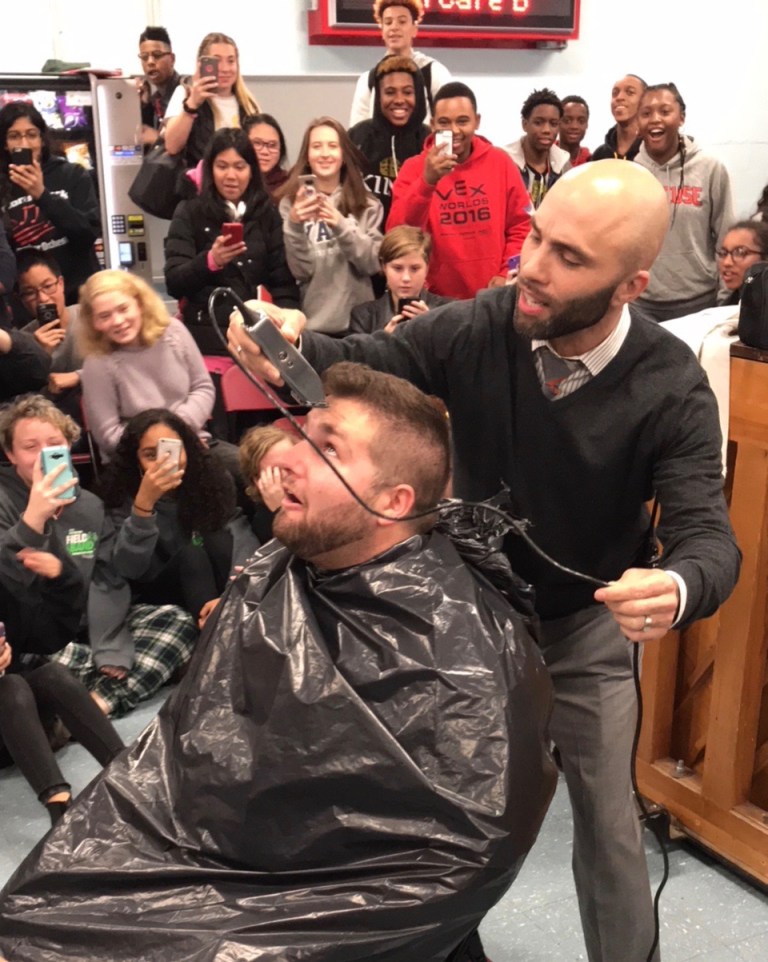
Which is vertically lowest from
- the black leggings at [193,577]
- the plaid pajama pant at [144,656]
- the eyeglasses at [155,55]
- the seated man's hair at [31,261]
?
the plaid pajama pant at [144,656]

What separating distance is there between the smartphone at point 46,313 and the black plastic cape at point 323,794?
2.49 m

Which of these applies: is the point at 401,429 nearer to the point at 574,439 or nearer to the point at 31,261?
the point at 574,439

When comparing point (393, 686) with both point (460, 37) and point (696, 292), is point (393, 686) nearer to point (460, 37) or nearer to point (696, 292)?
point (696, 292)

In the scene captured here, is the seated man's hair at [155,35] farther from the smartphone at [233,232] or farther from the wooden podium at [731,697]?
the wooden podium at [731,697]

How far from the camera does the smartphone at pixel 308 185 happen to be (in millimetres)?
3666

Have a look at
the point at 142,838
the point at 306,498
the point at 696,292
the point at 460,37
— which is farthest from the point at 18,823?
the point at 460,37

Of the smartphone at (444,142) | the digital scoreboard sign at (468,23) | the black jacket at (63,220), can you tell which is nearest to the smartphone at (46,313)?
the black jacket at (63,220)

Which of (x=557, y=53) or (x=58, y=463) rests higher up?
(x=557, y=53)

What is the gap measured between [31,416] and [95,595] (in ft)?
1.84

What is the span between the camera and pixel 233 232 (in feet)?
11.8

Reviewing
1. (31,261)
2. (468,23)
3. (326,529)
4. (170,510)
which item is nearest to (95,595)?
(170,510)

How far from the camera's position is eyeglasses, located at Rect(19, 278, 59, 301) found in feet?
12.7

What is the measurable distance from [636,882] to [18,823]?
153cm

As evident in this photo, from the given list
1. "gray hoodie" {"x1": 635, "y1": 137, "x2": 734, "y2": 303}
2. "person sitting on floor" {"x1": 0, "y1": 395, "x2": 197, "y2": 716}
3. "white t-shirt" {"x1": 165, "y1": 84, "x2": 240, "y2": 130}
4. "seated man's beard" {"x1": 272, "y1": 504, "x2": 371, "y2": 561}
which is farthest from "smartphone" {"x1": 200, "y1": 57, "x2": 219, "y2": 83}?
"seated man's beard" {"x1": 272, "y1": 504, "x2": 371, "y2": 561}
